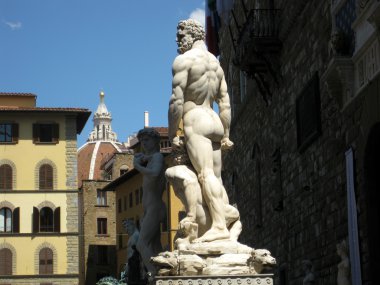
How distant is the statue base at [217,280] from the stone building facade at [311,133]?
3936 millimetres

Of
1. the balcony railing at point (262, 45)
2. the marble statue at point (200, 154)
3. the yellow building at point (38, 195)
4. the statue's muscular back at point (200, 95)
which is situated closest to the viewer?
the marble statue at point (200, 154)

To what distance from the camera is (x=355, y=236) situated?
14312 mm

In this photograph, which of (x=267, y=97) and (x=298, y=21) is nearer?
(x=298, y=21)

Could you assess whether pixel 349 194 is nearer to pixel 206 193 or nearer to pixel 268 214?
pixel 206 193

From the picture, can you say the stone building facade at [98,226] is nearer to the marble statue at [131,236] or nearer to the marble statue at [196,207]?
the marble statue at [131,236]

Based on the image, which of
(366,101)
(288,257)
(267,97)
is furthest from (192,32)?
(267,97)

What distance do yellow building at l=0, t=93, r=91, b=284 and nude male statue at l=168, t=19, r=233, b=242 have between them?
4306cm

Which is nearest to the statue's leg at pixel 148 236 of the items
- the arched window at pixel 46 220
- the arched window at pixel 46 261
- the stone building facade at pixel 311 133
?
the stone building facade at pixel 311 133

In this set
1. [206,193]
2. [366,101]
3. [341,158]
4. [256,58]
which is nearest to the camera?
[206,193]

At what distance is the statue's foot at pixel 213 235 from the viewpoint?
10898 mm

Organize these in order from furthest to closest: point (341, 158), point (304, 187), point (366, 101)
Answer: point (304, 187), point (341, 158), point (366, 101)

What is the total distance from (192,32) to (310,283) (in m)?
5.86

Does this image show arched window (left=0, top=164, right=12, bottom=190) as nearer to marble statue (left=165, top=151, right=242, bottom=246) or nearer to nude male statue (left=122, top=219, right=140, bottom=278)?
nude male statue (left=122, top=219, right=140, bottom=278)

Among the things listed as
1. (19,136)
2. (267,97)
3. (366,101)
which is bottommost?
(366,101)
